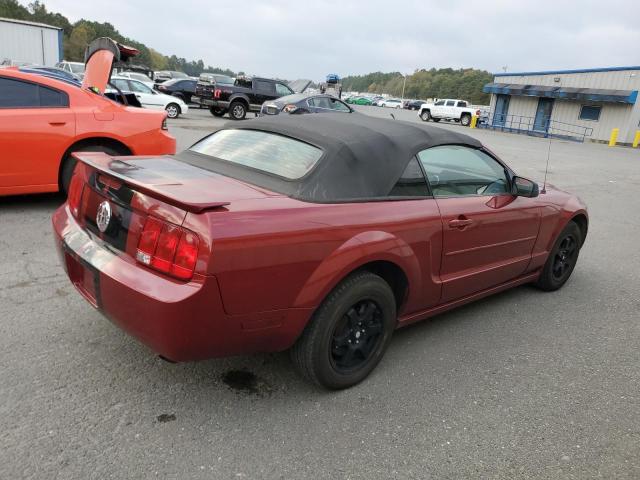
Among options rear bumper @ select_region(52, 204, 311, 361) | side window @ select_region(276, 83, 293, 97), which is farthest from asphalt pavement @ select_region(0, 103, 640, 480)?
side window @ select_region(276, 83, 293, 97)

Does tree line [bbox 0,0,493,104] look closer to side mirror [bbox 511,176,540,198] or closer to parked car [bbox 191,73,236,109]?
parked car [bbox 191,73,236,109]

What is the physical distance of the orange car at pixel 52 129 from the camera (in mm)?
5234

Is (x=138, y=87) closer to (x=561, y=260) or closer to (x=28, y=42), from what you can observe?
(x=561, y=260)

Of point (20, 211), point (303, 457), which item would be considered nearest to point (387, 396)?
point (303, 457)

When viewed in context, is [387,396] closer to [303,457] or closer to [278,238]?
[303,457]

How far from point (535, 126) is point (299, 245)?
131 feet

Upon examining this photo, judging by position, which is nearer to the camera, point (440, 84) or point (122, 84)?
point (122, 84)

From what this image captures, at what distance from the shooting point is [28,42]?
99.1 ft

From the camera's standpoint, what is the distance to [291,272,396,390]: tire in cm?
262

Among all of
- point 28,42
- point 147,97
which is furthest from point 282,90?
point 28,42

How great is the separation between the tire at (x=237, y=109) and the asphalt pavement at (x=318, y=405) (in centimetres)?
1734

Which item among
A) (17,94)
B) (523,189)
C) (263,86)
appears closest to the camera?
(523,189)

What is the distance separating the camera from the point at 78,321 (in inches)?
131

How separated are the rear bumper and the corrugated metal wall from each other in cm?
3572
